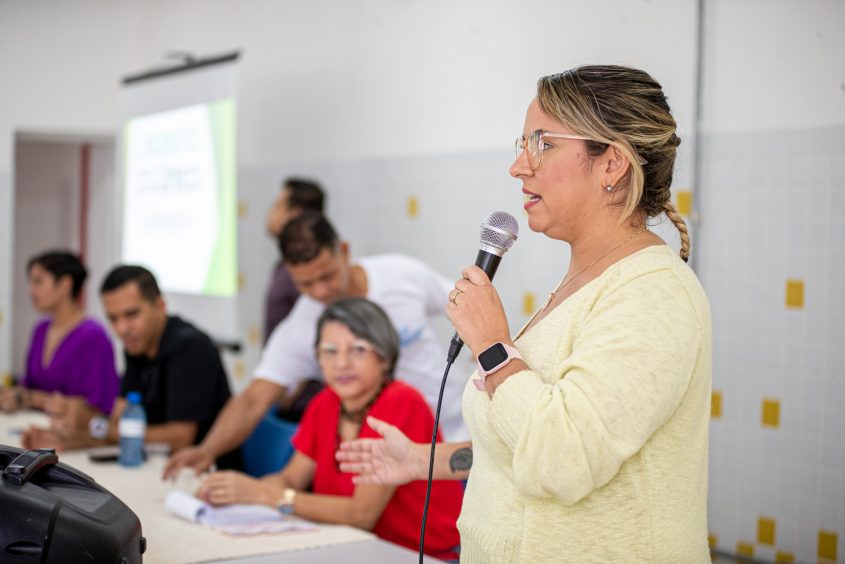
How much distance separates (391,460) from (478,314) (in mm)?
490

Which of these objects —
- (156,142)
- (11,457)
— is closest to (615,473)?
(11,457)

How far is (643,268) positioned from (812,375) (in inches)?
77.4

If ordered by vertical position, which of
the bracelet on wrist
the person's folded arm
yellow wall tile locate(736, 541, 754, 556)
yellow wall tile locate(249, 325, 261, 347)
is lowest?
yellow wall tile locate(736, 541, 754, 556)

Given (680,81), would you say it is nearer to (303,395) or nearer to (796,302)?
(796,302)

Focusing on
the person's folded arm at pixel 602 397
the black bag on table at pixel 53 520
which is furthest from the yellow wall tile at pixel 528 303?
the person's folded arm at pixel 602 397

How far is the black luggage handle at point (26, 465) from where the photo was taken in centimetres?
145

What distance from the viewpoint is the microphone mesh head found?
1.48 m

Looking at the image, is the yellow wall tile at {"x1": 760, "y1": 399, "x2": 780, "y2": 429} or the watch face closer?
the watch face

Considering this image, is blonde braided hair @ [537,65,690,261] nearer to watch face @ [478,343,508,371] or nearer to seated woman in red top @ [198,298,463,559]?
watch face @ [478,343,508,371]

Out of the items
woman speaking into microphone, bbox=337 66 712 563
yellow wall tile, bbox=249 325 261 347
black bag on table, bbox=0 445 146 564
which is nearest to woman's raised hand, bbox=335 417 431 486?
woman speaking into microphone, bbox=337 66 712 563

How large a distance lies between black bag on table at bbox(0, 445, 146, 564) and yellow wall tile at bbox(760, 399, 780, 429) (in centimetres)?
222

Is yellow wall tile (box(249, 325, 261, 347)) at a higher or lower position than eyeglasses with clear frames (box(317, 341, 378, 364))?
lower

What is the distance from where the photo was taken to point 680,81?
130 inches

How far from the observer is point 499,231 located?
4.89 feet
